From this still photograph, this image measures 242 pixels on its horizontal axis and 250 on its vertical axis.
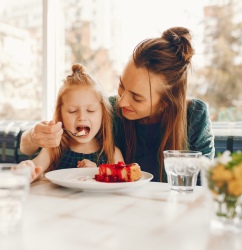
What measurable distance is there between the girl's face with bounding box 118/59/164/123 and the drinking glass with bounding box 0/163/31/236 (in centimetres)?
92

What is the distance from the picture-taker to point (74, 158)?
70.7 inches

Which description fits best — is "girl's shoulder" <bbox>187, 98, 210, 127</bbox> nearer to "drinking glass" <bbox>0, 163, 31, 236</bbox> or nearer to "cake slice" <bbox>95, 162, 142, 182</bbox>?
"cake slice" <bbox>95, 162, 142, 182</bbox>

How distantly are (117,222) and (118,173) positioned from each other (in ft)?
1.15

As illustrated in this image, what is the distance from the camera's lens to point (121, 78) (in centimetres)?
171

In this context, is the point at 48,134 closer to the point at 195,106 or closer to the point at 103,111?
the point at 103,111

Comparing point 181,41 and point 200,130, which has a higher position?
point 181,41

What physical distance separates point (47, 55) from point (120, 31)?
64 cm

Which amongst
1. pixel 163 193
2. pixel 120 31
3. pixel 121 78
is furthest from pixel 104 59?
pixel 163 193

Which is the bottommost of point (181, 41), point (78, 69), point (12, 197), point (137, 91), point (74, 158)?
point (74, 158)

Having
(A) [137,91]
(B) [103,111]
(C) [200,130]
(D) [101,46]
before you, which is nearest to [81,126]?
(B) [103,111]

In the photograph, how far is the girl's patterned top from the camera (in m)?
1.78

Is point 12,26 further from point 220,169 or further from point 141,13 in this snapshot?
point 220,169

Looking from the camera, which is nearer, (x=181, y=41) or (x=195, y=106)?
(x=181, y=41)

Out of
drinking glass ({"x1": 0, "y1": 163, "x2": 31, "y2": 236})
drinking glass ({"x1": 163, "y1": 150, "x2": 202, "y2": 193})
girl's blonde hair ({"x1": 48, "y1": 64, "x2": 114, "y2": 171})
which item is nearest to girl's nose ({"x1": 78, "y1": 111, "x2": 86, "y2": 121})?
girl's blonde hair ({"x1": 48, "y1": 64, "x2": 114, "y2": 171})
